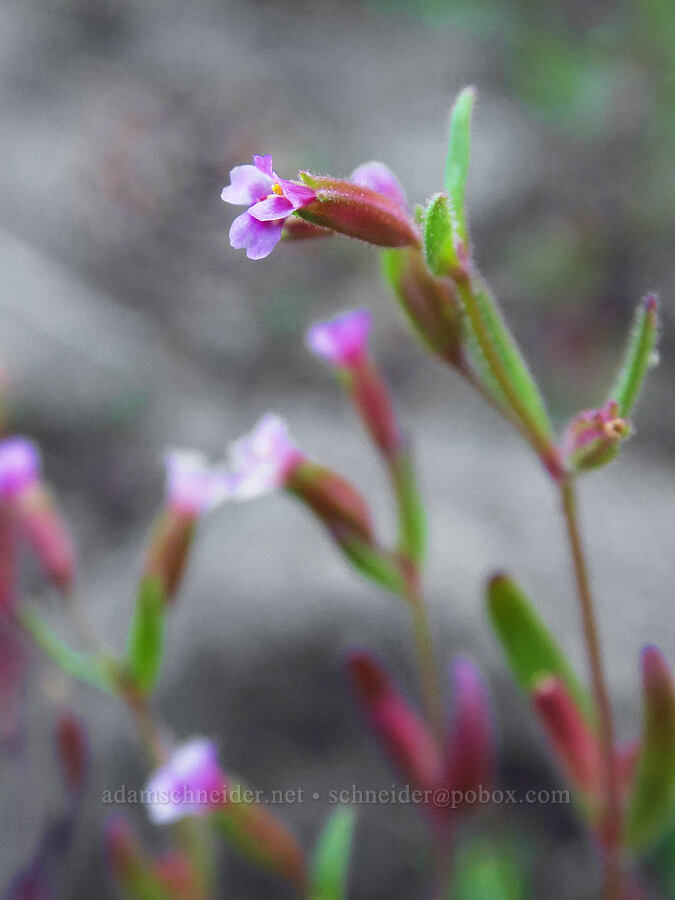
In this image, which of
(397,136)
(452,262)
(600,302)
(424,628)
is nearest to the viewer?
(452,262)

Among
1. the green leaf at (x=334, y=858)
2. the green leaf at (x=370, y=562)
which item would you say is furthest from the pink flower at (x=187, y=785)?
the green leaf at (x=370, y=562)

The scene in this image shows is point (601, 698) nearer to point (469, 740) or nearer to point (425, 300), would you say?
point (469, 740)

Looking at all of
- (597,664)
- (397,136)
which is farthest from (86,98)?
(597,664)

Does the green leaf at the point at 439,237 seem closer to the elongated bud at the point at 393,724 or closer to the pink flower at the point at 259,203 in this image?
the pink flower at the point at 259,203

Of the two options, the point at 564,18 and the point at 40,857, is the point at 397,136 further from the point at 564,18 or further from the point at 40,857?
the point at 40,857

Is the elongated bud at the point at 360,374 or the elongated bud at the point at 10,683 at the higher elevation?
the elongated bud at the point at 360,374

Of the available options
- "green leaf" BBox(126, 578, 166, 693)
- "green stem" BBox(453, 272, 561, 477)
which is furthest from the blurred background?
"green stem" BBox(453, 272, 561, 477)
